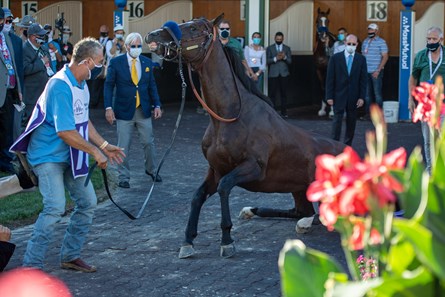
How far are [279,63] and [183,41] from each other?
36.8 feet

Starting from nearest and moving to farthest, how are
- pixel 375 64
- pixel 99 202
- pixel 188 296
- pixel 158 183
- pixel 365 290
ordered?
pixel 365 290, pixel 188 296, pixel 99 202, pixel 158 183, pixel 375 64

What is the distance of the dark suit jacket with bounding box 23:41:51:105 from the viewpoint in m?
11.8

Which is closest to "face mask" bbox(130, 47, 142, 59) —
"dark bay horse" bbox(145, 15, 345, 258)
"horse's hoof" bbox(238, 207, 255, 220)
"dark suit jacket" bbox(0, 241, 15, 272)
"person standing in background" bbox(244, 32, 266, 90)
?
"horse's hoof" bbox(238, 207, 255, 220)

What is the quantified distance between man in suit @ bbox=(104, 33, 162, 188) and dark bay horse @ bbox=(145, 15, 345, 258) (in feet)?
10.3

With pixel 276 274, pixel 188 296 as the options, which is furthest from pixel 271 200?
pixel 188 296

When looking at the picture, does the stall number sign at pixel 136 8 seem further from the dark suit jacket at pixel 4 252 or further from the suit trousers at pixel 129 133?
the dark suit jacket at pixel 4 252

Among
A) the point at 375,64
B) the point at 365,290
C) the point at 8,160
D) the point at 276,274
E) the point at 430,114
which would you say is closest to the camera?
the point at 365,290

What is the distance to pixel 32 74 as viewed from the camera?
11.9 meters

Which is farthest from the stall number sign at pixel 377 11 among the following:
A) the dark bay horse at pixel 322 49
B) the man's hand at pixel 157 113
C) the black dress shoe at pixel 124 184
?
the black dress shoe at pixel 124 184

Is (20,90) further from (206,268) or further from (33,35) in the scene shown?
(206,268)

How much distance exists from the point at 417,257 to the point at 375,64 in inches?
655

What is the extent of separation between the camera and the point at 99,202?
389 inches

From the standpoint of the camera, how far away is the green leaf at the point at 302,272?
2.34m

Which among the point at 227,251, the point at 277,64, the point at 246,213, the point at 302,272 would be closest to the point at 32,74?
the point at 246,213
